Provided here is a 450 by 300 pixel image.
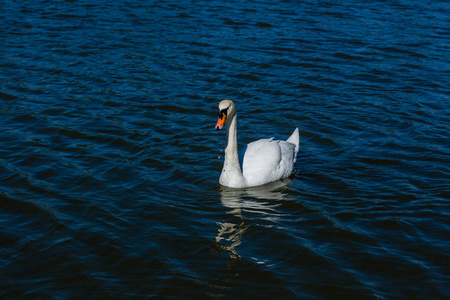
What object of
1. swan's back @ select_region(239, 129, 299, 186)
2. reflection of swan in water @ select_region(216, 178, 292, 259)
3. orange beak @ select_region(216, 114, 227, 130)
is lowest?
reflection of swan in water @ select_region(216, 178, 292, 259)

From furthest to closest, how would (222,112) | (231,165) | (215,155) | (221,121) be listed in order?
(215,155) < (231,165) < (222,112) < (221,121)

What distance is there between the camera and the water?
25.1ft

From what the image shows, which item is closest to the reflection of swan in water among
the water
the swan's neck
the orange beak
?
the water

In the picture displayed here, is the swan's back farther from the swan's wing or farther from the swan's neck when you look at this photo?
the swan's neck

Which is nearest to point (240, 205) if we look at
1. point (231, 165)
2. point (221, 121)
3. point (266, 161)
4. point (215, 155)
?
point (231, 165)

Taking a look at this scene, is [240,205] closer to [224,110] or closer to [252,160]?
[252,160]

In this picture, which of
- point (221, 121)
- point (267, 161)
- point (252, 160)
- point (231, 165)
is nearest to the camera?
point (221, 121)

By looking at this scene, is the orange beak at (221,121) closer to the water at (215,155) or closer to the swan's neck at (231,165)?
the swan's neck at (231,165)

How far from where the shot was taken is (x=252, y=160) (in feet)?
34.6

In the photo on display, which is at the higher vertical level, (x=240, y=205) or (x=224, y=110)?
(x=224, y=110)

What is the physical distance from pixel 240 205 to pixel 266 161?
1179 mm

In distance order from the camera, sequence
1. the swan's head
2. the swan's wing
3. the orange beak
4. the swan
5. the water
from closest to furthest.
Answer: the water → the orange beak → the swan's head → the swan → the swan's wing

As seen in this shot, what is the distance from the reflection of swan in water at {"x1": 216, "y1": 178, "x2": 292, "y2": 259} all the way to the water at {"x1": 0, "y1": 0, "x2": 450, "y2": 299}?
0.12 feet

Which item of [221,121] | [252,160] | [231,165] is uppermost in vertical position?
[221,121]
